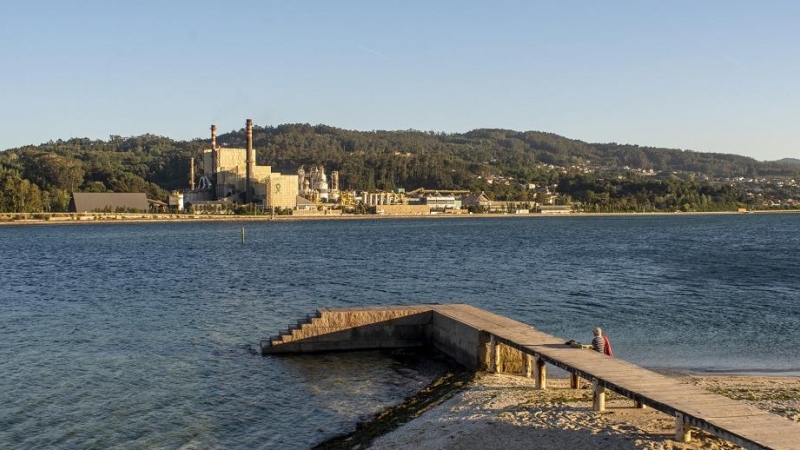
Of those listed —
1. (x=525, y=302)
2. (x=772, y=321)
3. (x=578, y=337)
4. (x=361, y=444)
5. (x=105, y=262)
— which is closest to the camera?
(x=361, y=444)

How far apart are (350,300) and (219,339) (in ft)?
40.2

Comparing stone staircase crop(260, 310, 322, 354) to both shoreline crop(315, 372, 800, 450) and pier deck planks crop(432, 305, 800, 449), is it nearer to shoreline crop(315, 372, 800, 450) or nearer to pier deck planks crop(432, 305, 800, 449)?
shoreline crop(315, 372, 800, 450)

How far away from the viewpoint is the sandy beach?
13984 millimetres

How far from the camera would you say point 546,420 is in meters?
15.5

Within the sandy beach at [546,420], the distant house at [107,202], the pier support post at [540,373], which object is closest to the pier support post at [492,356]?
the sandy beach at [546,420]

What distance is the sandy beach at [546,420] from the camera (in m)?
14.0

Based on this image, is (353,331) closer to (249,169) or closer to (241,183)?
(249,169)

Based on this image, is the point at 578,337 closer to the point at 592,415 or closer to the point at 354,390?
the point at 354,390

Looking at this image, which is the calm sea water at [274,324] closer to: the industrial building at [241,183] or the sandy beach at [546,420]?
the sandy beach at [546,420]

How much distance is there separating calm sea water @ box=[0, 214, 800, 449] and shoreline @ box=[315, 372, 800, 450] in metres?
1.74

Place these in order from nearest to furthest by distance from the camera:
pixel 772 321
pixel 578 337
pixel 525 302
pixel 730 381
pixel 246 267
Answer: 1. pixel 730 381
2. pixel 578 337
3. pixel 772 321
4. pixel 525 302
5. pixel 246 267

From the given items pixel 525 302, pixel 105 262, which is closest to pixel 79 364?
pixel 525 302

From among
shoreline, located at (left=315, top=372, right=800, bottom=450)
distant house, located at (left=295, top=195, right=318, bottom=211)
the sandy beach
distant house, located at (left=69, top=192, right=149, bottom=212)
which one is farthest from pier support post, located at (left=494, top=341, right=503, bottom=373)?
distant house, located at (left=295, top=195, right=318, bottom=211)

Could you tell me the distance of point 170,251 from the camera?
276 feet
